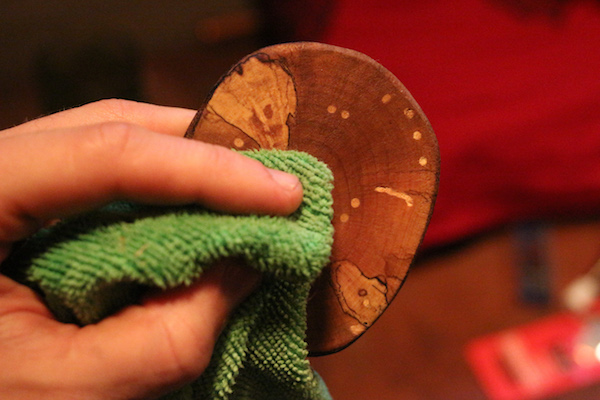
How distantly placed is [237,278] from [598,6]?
3.13 feet

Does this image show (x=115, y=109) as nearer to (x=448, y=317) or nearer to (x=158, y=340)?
(x=158, y=340)

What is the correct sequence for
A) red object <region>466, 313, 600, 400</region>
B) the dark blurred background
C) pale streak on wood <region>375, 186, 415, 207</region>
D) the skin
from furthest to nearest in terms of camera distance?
the dark blurred background, red object <region>466, 313, 600, 400</region>, pale streak on wood <region>375, 186, 415, 207</region>, the skin

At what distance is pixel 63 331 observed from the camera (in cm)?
28

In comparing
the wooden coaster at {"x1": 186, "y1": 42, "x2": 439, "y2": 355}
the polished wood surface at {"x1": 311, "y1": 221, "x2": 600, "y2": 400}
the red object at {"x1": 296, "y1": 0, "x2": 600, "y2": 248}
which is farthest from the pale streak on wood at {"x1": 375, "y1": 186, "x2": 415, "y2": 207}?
the polished wood surface at {"x1": 311, "y1": 221, "x2": 600, "y2": 400}

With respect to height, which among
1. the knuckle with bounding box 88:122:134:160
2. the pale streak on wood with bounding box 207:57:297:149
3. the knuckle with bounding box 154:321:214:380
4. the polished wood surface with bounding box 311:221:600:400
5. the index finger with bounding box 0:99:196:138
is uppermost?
the pale streak on wood with bounding box 207:57:297:149

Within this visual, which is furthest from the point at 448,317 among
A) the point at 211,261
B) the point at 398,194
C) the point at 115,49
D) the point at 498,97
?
the point at 115,49

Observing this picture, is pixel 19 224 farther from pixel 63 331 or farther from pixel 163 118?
pixel 163 118

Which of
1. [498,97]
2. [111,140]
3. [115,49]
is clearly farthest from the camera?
[115,49]

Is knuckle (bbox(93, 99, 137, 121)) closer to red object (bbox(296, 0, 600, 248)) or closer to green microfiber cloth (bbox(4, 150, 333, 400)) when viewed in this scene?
green microfiber cloth (bbox(4, 150, 333, 400))

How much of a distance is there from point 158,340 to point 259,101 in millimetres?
202

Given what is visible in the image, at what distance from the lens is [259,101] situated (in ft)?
1.21

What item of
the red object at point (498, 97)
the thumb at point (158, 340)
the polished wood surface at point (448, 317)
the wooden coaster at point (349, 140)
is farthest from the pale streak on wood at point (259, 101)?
the polished wood surface at point (448, 317)

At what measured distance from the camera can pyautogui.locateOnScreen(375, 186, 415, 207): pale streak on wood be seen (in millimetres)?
374

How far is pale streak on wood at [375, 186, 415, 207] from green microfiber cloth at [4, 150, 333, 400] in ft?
0.17
